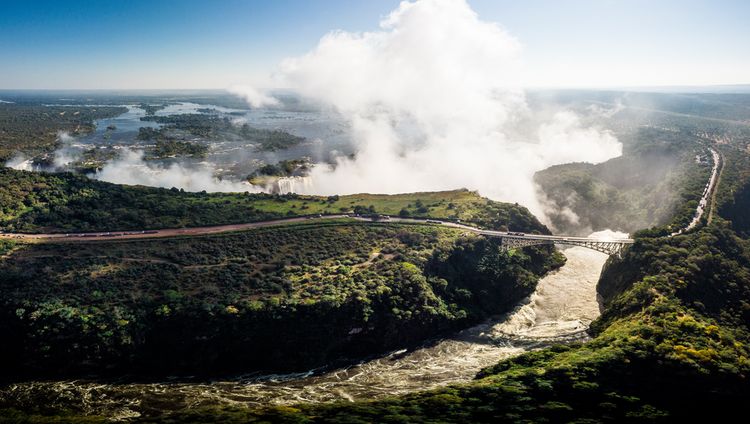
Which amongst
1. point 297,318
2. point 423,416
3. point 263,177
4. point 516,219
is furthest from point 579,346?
point 263,177

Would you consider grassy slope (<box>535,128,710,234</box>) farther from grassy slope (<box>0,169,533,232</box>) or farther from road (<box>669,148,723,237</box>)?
grassy slope (<box>0,169,533,232</box>)

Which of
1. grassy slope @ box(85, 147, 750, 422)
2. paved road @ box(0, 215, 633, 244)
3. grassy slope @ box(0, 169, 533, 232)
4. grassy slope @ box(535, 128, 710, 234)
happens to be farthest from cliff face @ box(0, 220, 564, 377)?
grassy slope @ box(535, 128, 710, 234)

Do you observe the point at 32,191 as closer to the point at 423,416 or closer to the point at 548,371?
the point at 423,416

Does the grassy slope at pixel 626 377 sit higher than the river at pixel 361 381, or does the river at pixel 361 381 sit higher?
the grassy slope at pixel 626 377

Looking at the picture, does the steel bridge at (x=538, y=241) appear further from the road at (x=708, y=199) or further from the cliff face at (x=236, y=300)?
the road at (x=708, y=199)

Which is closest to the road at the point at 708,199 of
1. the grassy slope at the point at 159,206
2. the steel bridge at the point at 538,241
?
the steel bridge at the point at 538,241

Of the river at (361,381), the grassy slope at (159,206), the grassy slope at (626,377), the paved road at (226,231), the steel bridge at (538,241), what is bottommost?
the river at (361,381)

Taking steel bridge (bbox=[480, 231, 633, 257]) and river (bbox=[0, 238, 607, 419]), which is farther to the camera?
steel bridge (bbox=[480, 231, 633, 257])

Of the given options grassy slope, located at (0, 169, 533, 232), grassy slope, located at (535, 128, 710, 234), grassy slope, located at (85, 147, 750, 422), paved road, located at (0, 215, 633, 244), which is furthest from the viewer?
grassy slope, located at (535, 128, 710, 234)
